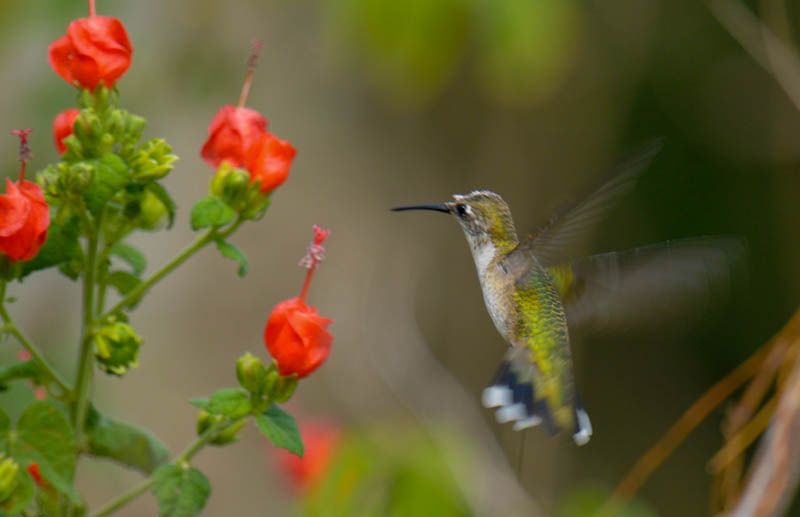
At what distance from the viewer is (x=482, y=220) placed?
140 centimetres

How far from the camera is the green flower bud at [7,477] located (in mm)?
1024

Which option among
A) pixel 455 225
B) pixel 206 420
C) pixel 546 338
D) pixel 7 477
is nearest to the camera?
pixel 7 477

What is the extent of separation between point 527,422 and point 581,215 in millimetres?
326

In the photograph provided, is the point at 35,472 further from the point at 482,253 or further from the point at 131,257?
the point at 482,253

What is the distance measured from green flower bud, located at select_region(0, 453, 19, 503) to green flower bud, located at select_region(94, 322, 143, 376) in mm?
164

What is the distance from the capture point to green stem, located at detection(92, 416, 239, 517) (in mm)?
1128

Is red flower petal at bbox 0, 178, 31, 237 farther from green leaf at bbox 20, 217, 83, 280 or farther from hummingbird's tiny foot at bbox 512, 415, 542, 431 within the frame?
hummingbird's tiny foot at bbox 512, 415, 542, 431

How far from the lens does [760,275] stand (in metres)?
4.48

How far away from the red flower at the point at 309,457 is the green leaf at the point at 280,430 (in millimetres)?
1124

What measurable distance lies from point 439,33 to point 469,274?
2667 millimetres

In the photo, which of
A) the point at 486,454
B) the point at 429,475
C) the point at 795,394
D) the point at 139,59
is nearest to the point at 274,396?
the point at 429,475

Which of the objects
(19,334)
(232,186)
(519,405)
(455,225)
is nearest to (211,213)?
(232,186)

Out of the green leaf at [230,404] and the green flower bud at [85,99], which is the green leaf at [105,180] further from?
the green leaf at [230,404]

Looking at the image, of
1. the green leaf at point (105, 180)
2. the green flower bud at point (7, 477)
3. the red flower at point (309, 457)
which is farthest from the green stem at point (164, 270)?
the red flower at point (309, 457)
